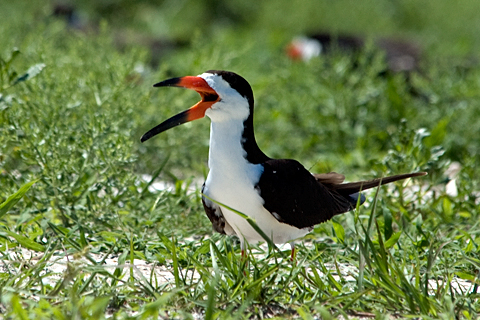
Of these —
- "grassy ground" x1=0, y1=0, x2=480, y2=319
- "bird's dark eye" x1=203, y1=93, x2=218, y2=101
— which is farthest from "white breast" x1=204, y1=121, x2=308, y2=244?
"grassy ground" x1=0, y1=0, x2=480, y2=319

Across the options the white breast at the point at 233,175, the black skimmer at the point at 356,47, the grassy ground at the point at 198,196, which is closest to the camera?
the grassy ground at the point at 198,196

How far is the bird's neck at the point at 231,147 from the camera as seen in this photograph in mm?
2787

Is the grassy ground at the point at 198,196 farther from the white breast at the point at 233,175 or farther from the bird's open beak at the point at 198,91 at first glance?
the bird's open beak at the point at 198,91

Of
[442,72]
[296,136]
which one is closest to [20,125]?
[296,136]

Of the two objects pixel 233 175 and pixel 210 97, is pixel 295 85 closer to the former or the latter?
pixel 210 97

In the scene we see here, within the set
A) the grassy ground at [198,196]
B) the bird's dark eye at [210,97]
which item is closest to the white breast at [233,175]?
the bird's dark eye at [210,97]

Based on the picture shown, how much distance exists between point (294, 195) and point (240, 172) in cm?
32

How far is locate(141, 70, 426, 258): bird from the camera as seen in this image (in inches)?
110

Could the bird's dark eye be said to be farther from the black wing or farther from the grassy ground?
the grassy ground

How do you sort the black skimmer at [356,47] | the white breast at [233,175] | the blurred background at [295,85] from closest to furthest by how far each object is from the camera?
the white breast at [233,175] → the blurred background at [295,85] → the black skimmer at [356,47]

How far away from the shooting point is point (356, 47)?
27.5 ft

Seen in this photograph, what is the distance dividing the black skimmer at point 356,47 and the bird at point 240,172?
5.10m

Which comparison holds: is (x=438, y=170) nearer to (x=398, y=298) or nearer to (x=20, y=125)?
(x=398, y=298)

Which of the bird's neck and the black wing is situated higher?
the bird's neck
